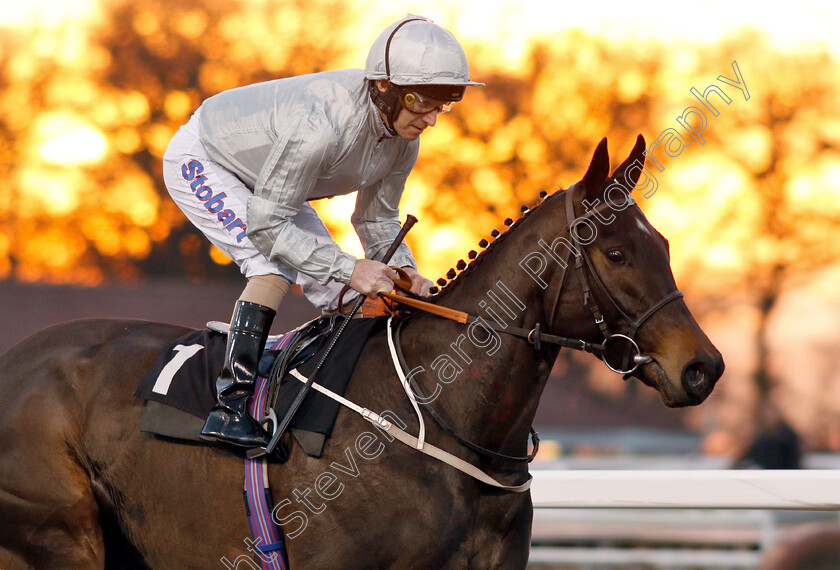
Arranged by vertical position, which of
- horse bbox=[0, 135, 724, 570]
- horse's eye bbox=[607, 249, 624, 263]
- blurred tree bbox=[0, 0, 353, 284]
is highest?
blurred tree bbox=[0, 0, 353, 284]

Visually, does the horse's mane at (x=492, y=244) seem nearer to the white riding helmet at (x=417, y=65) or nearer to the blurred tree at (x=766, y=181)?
the white riding helmet at (x=417, y=65)

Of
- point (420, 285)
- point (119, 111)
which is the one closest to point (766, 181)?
point (119, 111)

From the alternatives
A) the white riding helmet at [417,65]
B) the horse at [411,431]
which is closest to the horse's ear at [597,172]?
the horse at [411,431]

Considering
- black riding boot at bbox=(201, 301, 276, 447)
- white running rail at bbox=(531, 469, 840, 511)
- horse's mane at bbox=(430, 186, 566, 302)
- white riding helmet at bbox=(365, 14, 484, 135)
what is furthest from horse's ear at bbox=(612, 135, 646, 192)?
white running rail at bbox=(531, 469, 840, 511)

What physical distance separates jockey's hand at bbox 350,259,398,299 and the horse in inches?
7.3

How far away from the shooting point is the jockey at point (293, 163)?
3117 mm

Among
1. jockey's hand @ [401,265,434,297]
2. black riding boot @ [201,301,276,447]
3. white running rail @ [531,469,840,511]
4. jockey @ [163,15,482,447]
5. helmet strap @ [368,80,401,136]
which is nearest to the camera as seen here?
black riding boot @ [201,301,276,447]

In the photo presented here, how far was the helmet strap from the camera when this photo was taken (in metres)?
3.23

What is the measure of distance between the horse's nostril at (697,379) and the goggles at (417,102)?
44.8 inches

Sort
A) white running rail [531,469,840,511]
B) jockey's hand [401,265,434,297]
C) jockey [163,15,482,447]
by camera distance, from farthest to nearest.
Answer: white running rail [531,469,840,511]
jockey's hand [401,265,434,297]
jockey [163,15,482,447]

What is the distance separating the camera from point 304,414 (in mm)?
3037

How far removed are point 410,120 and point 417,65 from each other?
0.72 feet

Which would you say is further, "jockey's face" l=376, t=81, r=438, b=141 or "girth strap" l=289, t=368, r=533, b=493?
"jockey's face" l=376, t=81, r=438, b=141

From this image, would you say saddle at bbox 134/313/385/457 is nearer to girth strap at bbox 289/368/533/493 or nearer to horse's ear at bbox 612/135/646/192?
girth strap at bbox 289/368/533/493
